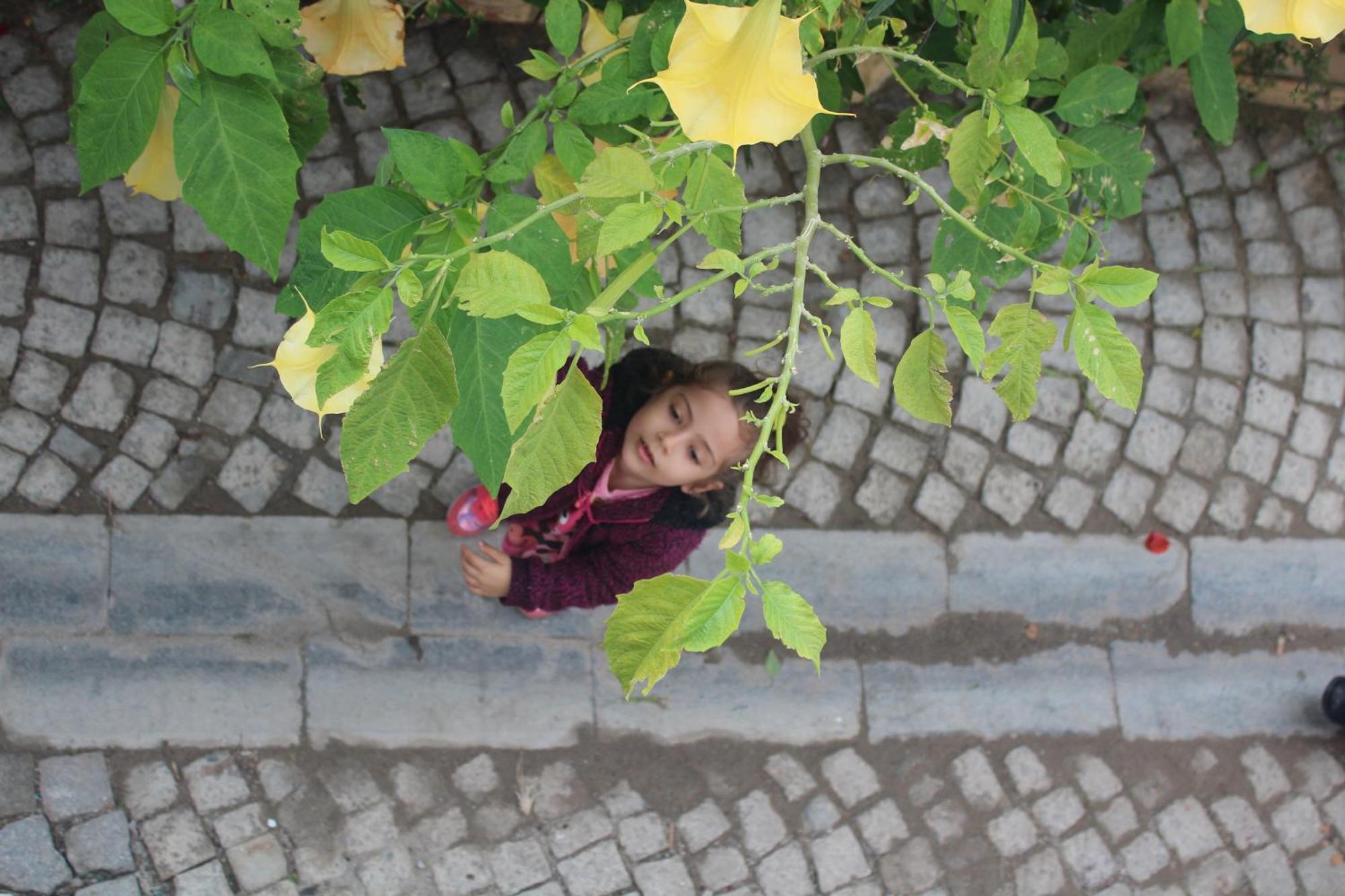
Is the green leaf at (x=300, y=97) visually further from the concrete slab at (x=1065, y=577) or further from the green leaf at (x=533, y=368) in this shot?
Answer: the concrete slab at (x=1065, y=577)

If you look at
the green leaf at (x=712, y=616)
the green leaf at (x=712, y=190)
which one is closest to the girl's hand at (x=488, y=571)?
the green leaf at (x=712, y=190)

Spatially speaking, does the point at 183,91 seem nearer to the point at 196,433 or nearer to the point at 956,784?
the point at 196,433

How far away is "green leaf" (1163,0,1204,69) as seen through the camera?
63.6 inches

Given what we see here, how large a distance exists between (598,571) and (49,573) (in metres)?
1.48

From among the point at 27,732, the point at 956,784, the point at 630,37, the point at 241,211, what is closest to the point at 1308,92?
the point at 956,784

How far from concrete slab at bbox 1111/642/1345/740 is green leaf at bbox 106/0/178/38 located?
10.3 ft

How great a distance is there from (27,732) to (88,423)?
0.81 m

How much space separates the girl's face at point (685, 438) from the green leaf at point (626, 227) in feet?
3.75

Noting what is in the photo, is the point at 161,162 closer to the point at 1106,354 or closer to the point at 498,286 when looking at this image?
the point at 498,286

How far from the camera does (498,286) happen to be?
1.02 metres

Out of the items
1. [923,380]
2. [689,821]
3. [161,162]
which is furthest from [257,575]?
[923,380]

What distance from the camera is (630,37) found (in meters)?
1.55

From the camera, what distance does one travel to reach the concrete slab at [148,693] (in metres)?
2.85

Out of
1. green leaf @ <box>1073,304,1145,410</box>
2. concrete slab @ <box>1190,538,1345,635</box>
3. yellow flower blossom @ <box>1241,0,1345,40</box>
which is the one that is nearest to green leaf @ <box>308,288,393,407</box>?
green leaf @ <box>1073,304,1145,410</box>
